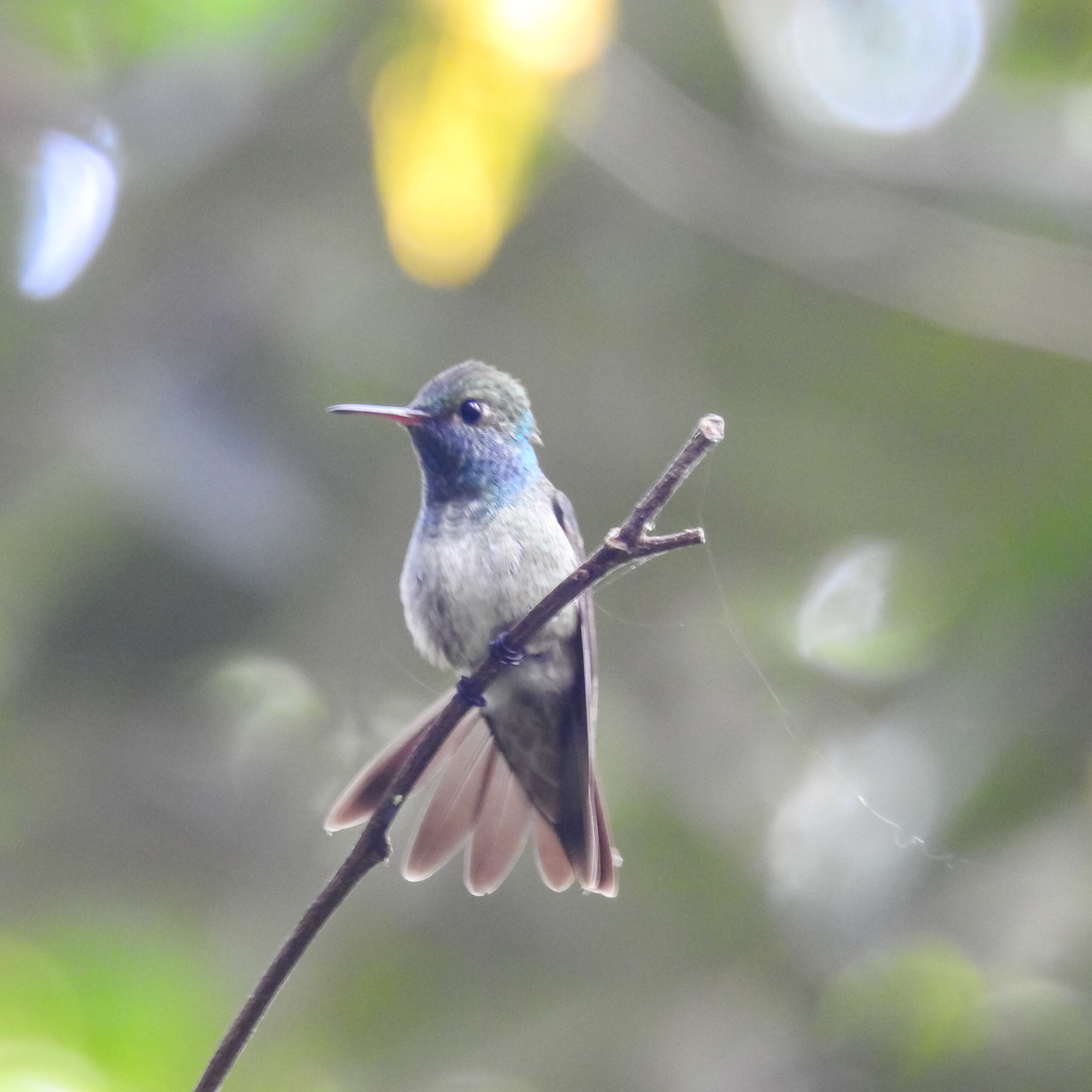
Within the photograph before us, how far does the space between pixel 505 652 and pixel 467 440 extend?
0.61 m

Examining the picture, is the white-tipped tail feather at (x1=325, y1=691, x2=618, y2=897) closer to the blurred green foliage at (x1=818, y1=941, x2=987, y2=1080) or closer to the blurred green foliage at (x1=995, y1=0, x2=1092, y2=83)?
the blurred green foliage at (x1=818, y1=941, x2=987, y2=1080)

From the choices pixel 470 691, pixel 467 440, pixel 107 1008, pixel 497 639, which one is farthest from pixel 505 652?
pixel 107 1008

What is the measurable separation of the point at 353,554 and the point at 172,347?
0.75m

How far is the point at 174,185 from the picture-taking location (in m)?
3.36

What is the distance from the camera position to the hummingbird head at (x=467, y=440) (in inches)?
84.1

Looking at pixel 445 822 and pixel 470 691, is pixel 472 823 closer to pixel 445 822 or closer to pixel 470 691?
pixel 445 822

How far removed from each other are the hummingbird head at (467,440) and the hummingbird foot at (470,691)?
49cm

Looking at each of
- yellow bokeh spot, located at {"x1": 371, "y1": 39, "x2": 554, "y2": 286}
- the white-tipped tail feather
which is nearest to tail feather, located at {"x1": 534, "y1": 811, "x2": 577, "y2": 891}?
the white-tipped tail feather

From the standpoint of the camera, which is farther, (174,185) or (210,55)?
(174,185)

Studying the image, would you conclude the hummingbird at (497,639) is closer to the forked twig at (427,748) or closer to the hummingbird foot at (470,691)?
the hummingbird foot at (470,691)

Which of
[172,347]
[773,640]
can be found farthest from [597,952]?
[172,347]

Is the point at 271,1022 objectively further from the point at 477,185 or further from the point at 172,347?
the point at 477,185

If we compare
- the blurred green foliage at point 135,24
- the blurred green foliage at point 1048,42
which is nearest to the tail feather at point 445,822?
the blurred green foliage at point 135,24

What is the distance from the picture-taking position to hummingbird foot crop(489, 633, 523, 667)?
143cm
